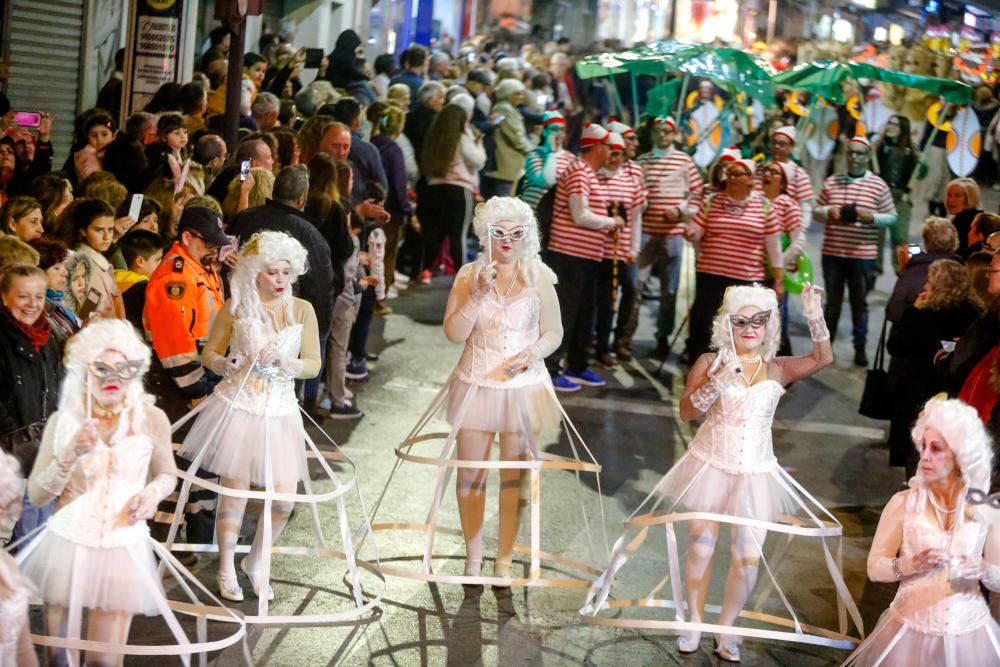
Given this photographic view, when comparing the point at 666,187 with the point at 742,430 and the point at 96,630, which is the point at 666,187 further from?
the point at 96,630

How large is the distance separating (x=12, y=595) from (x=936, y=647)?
3460mm

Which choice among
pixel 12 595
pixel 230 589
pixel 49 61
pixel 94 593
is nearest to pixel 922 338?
pixel 230 589

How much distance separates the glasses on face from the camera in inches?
257

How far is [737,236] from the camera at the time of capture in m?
11.0

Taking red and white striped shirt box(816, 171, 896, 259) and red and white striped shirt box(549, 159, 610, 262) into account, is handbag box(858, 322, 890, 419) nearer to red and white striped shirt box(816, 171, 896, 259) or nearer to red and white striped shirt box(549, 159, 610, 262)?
red and white striped shirt box(549, 159, 610, 262)

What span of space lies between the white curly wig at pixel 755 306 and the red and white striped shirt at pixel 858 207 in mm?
6796

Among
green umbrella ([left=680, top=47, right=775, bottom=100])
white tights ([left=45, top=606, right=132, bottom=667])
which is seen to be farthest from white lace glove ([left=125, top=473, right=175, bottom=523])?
green umbrella ([left=680, top=47, right=775, bottom=100])

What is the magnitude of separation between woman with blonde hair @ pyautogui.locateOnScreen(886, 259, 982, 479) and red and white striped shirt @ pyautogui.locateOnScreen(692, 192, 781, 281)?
1664 millimetres

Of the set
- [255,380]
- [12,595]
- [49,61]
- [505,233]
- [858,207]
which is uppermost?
[49,61]

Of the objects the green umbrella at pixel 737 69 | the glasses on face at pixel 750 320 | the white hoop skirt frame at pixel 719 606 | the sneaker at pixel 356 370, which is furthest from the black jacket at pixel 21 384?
the green umbrella at pixel 737 69

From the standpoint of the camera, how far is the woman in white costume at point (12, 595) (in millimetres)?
4613

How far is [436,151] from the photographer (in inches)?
588

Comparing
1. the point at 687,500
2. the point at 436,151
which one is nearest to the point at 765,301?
the point at 687,500

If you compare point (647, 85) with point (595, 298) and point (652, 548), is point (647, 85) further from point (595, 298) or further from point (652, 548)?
point (652, 548)
